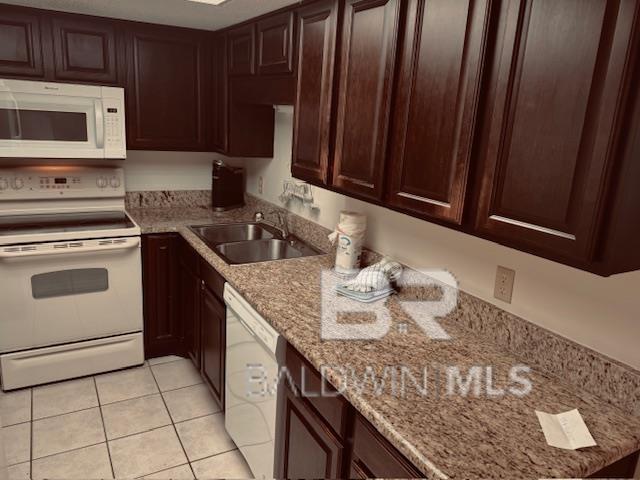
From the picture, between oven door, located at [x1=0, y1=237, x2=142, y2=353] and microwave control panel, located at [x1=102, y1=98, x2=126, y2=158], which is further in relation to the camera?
microwave control panel, located at [x1=102, y1=98, x2=126, y2=158]

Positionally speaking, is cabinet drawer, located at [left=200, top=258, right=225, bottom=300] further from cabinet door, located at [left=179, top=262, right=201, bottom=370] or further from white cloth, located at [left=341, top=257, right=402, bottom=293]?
white cloth, located at [left=341, top=257, right=402, bottom=293]

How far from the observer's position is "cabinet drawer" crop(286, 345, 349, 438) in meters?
1.43

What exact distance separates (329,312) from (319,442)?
470mm

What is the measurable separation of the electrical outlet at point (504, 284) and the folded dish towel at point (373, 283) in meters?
0.48

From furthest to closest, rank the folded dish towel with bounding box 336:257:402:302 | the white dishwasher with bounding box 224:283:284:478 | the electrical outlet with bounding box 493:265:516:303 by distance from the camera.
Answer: the folded dish towel with bounding box 336:257:402:302, the white dishwasher with bounding box 224:283:284:478, the electrical outlet with bounding box 493:265:516:303

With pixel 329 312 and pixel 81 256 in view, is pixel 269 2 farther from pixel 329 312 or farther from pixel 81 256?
pixel 81 256

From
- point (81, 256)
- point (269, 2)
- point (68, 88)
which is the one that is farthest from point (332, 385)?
point (68, 88)

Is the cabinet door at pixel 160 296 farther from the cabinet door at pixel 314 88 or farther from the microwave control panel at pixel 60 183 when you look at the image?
the cabinet door at pixel 314 88

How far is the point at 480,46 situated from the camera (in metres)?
1.23

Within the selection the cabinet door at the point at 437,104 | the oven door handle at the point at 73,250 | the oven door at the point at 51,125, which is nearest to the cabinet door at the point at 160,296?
the oven door handle at the point at 73,250

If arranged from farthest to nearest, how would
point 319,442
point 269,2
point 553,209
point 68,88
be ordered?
1. point 68,88
2. point 269,2
3. point 319,442
4. point 553,209

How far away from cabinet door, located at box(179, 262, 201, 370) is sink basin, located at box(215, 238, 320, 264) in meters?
0.25
